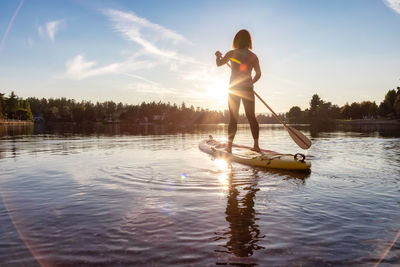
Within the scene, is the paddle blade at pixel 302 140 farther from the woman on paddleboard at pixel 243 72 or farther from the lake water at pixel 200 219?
the lake water at pixel 200 219

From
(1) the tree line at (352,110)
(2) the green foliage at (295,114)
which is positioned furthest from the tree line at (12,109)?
(2) the green foliage at (295,114)

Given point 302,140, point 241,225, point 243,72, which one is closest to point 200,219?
point 241,225

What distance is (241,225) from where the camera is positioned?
3.50m

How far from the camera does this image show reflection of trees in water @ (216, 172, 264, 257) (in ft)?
9.52

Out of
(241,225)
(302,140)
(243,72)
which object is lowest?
(241,225)

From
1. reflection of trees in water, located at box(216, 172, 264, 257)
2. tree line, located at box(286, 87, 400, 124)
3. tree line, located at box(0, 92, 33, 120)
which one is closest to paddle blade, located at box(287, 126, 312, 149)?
reflection of trees in water, located at box(216, 172, 264, 257)

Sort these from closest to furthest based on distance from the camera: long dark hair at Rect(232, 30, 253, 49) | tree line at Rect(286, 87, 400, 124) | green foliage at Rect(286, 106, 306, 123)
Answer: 1. long dark hair at Rect(232, 30, 253, 49)
2. tree line at Rect(286, 87, 400, 124)
3. green foliage at Rect(286, 106, 306, 123)

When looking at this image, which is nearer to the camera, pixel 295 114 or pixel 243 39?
pixel 243 39

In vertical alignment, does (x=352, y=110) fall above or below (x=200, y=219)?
above

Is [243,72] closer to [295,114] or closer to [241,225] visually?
[241,225]

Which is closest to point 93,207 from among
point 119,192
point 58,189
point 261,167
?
point 119,192

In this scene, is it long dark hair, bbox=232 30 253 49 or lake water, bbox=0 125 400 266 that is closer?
lake water, bbox=0 125 400 266

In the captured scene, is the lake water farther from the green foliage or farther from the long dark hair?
the green foliage

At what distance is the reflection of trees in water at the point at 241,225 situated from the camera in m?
2.90
